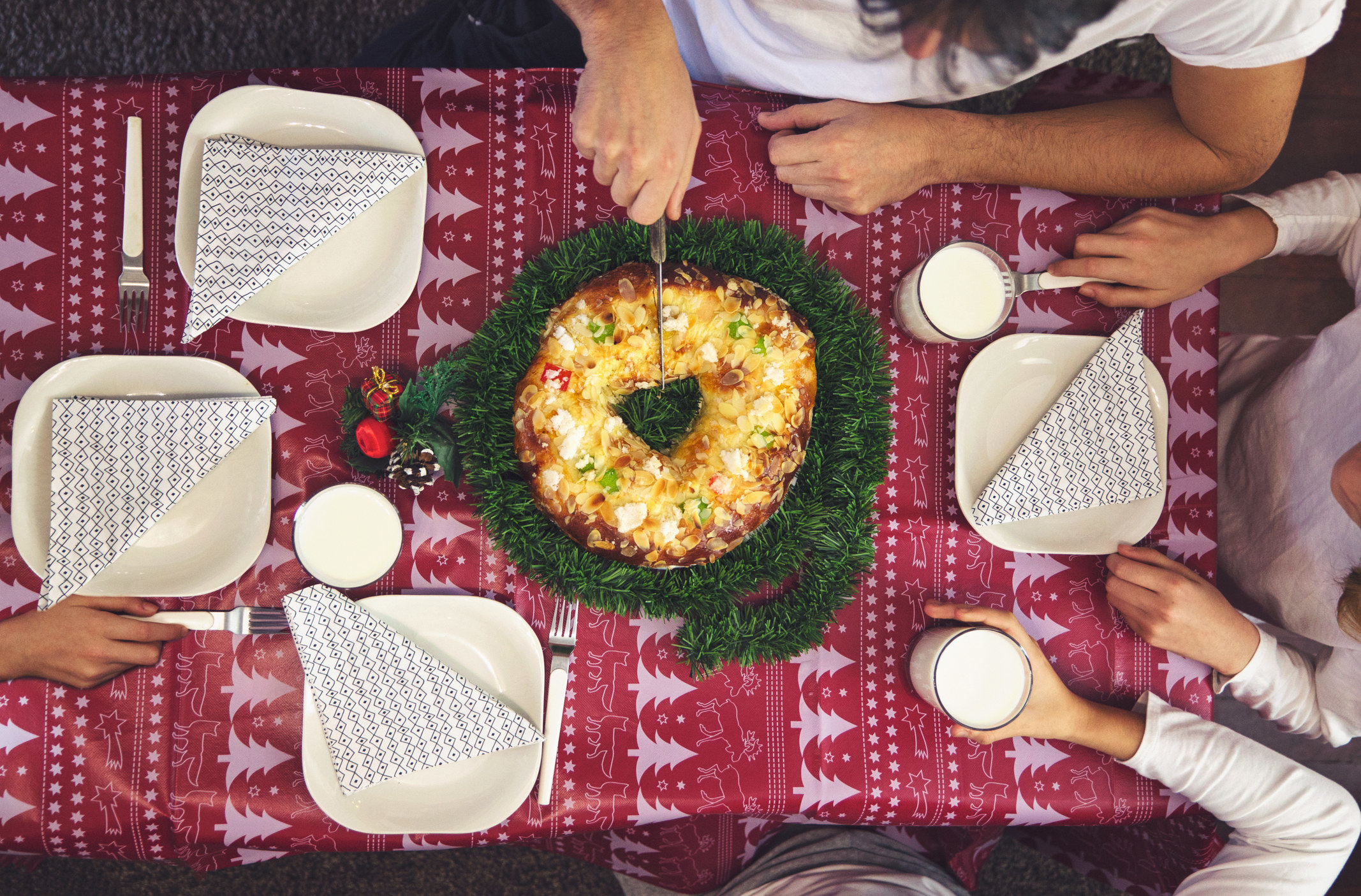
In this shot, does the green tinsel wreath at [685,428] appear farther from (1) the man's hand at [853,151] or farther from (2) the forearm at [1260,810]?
(2) the forearm at [1260,810]

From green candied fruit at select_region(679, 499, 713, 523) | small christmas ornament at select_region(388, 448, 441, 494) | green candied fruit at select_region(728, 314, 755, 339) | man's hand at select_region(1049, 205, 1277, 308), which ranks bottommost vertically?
green candied fruit at select_region(679, 499, 713, 523)

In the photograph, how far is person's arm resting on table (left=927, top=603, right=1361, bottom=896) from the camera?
0.90m

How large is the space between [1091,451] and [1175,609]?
0.23m

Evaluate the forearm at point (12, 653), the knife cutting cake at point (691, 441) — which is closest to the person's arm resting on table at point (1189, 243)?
the knife cutting cake at point (691, 441)

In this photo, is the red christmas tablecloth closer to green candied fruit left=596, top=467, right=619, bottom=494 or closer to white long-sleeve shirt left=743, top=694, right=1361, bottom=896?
white long-sleeve shirt left=743, top=694, right=1361, bottom=896

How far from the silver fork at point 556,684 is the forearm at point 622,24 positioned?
0.64 m

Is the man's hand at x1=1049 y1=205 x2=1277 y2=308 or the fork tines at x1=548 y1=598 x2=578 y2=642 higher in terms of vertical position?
the man's hand at x1=1049 y1=205 x2=1277 y2=308

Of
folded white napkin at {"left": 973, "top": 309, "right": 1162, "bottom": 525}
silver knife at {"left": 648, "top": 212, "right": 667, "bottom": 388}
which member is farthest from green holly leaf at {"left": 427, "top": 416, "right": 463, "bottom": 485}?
folded white napkin at {"left": 973, "top": 309, "right": 1162, "bottom": 525}

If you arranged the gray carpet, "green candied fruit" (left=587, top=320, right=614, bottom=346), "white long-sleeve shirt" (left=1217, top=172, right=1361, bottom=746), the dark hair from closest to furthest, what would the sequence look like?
the dark hair, "green candied fruit" (left=587, top=320, right=614, bottom=346), "white long-sleeve shirt" (left=1217, top=172, right=1361, bottom=746), the gray carpet

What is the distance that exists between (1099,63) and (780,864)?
1.93 meters

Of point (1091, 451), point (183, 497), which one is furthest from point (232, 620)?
point (1091, 451)

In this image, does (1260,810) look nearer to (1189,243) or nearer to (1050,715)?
(1050,715)

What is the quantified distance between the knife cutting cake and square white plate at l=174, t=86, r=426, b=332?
22 cm

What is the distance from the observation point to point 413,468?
2.77ft
